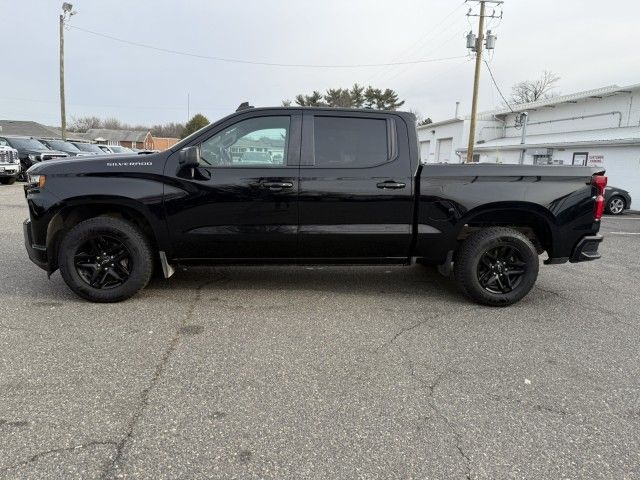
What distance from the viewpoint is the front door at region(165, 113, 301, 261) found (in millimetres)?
4363

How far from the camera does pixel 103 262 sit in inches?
176

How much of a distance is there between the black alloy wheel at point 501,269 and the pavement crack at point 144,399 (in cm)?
290

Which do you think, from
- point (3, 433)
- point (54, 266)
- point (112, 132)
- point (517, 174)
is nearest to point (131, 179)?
point (54, 266)

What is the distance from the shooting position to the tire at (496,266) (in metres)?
4.64

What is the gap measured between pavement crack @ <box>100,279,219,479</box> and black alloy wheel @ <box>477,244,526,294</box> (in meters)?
2.90

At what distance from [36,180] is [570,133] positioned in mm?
28085

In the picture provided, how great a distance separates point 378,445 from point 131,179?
10.6 ft

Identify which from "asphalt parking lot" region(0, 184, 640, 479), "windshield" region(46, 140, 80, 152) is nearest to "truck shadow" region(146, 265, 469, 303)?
"asphalt parking lot" region(0, 184, 640, 479)

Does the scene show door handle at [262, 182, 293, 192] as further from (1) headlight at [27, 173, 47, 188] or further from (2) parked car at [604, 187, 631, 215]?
(2) parked car at [604, 187, 631, 215]

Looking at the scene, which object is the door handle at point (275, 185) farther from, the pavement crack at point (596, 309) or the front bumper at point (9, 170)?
the front bumper at point (9, 170)

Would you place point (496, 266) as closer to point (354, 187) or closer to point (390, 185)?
point (390, 185)

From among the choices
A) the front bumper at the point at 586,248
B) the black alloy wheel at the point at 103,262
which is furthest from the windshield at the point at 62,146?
the front bumper at the point at 586,248

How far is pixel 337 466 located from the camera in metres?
2.28

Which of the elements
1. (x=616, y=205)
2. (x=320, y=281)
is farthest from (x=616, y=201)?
(x=320, y=281)
